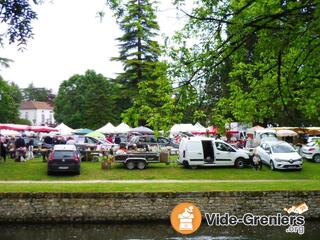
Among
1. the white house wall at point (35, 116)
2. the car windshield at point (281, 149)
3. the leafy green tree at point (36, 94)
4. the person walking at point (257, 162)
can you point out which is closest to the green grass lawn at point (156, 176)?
the person walking at point (257, 162)

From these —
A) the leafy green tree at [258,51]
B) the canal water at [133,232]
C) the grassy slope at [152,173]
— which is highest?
the leafy green tree at [258,51]

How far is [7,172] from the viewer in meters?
26.1

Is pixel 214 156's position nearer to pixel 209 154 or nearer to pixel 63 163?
pixel 209 154

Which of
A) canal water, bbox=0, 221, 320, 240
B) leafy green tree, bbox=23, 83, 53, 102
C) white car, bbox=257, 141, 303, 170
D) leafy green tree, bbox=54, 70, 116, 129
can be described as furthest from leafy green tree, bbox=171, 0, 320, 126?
leafy green tree, bbox=23, 83, 53, 102

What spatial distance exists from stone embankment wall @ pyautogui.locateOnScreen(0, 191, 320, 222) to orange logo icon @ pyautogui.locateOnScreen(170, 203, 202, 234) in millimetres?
227

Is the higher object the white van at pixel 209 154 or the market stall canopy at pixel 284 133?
the market stall canopy at pixel 284 133

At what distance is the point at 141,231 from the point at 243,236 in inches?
148

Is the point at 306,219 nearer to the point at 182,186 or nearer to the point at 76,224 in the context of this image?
the point at 182,186

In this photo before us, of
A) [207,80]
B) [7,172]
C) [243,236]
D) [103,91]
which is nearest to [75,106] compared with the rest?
[103,91]

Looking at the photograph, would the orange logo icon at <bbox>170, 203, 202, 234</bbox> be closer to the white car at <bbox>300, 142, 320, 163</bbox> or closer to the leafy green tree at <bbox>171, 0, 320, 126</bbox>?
the leafy green tree at <bbox>171, 0, 320, 126</bbox>

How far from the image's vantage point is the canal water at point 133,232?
53.3 feet

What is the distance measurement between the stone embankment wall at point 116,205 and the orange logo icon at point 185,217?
8.9 inches

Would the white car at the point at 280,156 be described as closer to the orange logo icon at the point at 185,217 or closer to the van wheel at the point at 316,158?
the van wheel at the point at 316,158

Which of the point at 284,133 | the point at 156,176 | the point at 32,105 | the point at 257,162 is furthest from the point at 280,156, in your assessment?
the point at 32,105
